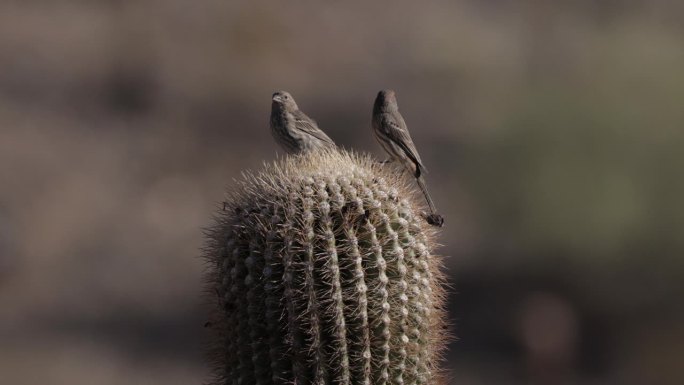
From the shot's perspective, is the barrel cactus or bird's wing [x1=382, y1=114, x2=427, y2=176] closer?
the barrel cactus

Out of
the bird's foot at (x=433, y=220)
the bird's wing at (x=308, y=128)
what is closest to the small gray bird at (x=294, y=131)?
the bird's wing at (x=308, y=128)

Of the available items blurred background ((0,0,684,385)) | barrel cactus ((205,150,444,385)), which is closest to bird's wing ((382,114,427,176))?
barrel cactus ((205,150,444,385))

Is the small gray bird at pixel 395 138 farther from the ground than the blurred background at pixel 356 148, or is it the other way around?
the blurred background at pixel 356 148

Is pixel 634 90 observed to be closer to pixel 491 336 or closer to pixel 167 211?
pixel 491 336

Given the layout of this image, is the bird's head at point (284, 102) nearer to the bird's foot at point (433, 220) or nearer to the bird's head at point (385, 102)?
the bird's head at point (385, 102)

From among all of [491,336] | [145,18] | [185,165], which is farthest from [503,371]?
[145,18]

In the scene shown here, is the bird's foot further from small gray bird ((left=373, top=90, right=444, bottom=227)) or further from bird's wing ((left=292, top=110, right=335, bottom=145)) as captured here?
bird's wing ((left=292, top=110, right=335, bottom=145))
